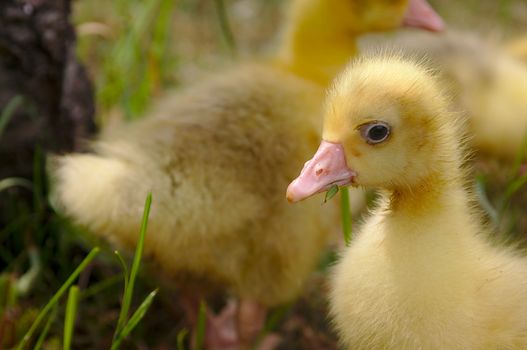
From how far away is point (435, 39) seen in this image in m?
2.18

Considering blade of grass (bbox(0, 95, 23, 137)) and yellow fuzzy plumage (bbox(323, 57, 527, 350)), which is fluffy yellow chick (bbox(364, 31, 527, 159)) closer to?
blade of grass (bbox(0, 95, 23, 137))

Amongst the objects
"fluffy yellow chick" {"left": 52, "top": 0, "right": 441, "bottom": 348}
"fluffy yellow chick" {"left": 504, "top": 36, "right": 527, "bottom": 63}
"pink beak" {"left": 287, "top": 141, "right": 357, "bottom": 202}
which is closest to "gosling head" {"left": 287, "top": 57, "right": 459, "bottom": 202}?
"pink beak" {"left": 287, "top": 141, "right": 357, "bottom": 202}

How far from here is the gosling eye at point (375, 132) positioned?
96 centimetres

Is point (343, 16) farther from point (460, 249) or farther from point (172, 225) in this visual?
point (460, 249)

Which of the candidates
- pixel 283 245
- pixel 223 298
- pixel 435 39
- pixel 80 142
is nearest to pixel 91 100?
pixel 80 142

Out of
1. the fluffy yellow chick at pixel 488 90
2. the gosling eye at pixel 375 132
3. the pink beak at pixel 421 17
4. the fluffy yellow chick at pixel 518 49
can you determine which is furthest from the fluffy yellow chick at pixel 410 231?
the fluffy yellow chick at pixel 518 49

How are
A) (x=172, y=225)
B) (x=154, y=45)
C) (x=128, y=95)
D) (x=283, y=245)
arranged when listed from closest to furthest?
(x=172, y=225) → (x=283, y=245) → (x=128, y=95) → (x=154, y=45)

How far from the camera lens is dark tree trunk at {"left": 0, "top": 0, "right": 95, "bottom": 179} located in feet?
5.13

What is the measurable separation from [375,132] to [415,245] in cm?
14

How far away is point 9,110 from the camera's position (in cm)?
153

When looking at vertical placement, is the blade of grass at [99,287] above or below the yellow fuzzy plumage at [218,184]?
below

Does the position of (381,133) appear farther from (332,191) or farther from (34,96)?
(34,96)

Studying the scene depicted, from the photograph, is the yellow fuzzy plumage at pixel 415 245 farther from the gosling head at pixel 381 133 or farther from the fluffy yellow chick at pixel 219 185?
the fluffy yellow chick at pixel 219 185

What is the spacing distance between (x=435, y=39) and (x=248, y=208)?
43.0 inches
